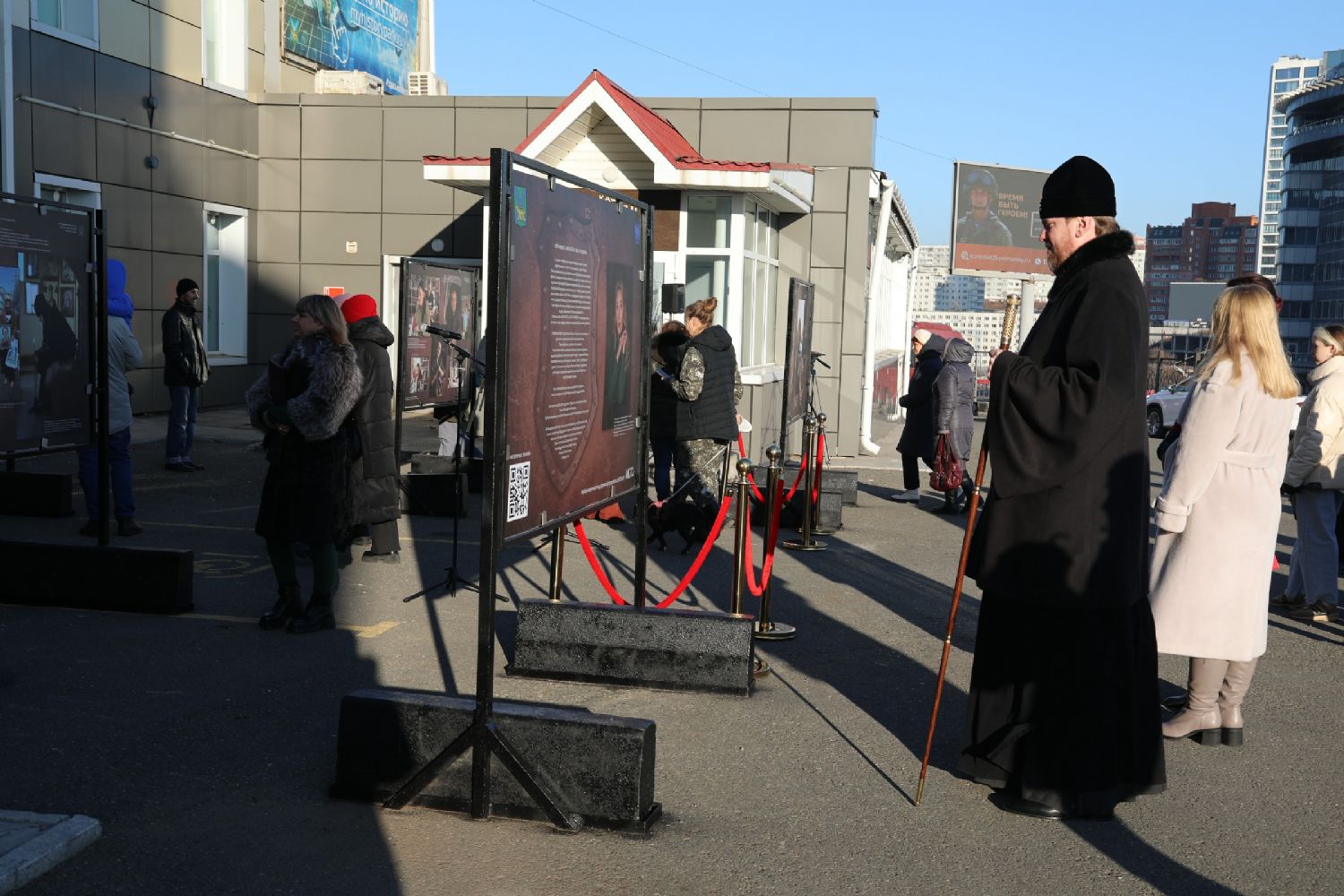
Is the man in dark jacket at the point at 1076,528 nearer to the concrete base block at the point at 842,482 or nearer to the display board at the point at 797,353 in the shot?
the display board at the point at 797,353

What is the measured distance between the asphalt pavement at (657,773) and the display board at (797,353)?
2527 mm

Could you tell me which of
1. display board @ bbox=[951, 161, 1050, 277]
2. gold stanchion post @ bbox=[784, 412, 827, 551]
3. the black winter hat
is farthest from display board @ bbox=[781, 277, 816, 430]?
display board @ bbox=[951, 161, 1050, 277]

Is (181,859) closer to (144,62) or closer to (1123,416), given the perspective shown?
(1123,416)

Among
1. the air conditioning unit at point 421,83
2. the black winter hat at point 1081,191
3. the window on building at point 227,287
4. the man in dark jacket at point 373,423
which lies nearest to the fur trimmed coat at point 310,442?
the man in dark jacket at point 373,423

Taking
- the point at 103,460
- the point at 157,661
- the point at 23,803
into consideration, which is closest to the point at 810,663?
the point at 157,661

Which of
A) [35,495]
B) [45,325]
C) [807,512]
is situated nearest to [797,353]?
[807,512]

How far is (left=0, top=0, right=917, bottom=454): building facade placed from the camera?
56.0 feet

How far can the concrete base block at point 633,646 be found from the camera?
623 cm

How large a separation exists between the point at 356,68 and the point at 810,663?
20.3 metres

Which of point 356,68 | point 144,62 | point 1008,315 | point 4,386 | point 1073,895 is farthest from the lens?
point 356,68

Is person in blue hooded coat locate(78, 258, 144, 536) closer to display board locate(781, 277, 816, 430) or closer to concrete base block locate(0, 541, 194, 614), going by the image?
concrete base block locate(0, 541, 194, 614)

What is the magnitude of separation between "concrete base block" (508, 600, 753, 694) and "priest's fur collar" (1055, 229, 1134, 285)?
2366mm

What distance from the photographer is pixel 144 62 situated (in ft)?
60.8

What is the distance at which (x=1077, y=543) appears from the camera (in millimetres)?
4637
